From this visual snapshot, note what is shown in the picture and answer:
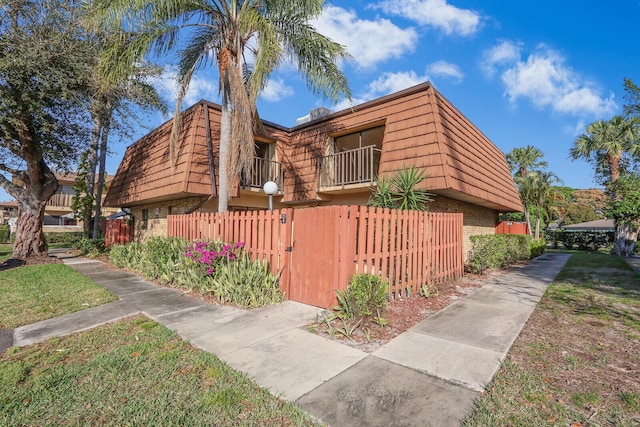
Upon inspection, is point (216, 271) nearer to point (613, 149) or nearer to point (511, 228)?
point (511, 228)

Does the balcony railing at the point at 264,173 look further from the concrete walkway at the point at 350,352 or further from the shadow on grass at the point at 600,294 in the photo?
the shadow on grass at the point at 600,294

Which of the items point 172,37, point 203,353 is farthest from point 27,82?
point 203,353

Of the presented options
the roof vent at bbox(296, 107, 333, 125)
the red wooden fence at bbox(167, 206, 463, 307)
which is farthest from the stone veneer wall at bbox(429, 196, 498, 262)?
the roof vent at bbox(296, 107, 333, 125)

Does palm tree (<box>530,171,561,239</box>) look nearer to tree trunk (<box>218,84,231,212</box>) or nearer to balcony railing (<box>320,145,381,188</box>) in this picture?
balcony railing (<box>320,145,381,188</box>)

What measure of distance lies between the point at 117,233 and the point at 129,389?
1445 centimetres

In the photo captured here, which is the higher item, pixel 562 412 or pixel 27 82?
pixel 27 82

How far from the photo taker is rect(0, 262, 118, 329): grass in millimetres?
4980

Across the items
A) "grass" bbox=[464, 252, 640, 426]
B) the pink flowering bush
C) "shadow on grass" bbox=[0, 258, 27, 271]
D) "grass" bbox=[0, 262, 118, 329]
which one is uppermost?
the pink flowering bush

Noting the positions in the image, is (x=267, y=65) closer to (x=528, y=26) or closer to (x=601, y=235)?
(x=528, y=26)

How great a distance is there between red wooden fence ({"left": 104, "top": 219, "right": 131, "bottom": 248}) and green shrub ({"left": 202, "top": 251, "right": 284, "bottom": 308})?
1118cm

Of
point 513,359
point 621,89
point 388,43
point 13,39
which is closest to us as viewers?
point 513,359

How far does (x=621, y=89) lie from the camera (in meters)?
15.6

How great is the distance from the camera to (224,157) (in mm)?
8258

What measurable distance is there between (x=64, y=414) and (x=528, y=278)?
10427mm
